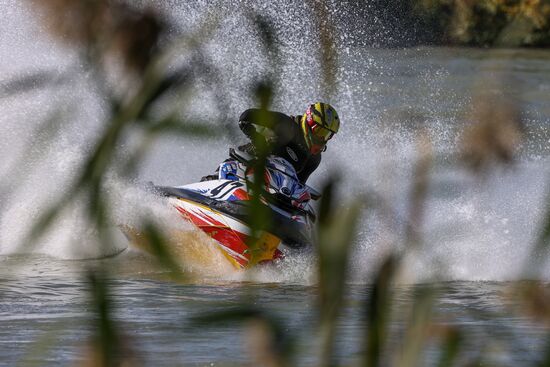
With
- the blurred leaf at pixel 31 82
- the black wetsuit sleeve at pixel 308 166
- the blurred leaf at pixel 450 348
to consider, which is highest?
the black wetsuit sleeve at pixel 308 166

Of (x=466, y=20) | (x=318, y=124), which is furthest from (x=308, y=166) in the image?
(x=466, y=20)

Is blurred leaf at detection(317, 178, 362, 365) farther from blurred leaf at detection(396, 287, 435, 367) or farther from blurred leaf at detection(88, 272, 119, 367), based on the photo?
blurred leaf at detection(88, 272, 119, 367)

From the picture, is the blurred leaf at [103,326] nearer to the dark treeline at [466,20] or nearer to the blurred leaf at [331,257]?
the blurred leaf at [331,257]

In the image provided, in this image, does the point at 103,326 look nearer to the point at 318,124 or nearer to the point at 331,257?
the point at 331,257

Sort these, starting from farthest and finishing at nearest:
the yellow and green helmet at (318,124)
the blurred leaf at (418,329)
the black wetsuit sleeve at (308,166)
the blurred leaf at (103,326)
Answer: the black wetsuit sleeve at (308,166)
the yellow and green helmet at (318,124)
the blurred leaf at (418,329)
the blurred leaf at (103,326)

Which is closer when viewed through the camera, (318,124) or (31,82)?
(31,82)

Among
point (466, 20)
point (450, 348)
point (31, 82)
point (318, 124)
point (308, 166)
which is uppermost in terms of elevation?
point (318, 124)

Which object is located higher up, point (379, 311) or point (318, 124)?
point (318, 124)

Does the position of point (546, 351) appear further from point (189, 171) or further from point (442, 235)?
point (189, 171)

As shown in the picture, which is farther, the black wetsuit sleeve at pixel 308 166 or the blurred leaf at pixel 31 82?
the black wetsuit sleeve at pixel 308 166

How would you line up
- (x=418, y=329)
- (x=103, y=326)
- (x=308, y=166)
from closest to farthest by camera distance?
(x=103, y=326) < (x=418, y=329) < (x=308, y=166)

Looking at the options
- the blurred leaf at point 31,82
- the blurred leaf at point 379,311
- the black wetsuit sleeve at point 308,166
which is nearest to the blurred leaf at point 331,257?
the blurred leaf at point 379,311

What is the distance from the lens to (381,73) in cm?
2098

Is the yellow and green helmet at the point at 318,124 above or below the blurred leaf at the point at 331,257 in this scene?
above
